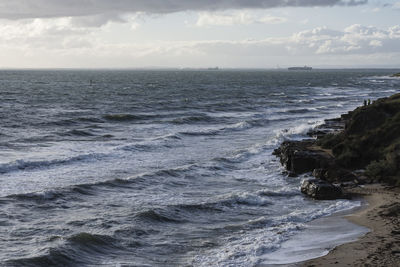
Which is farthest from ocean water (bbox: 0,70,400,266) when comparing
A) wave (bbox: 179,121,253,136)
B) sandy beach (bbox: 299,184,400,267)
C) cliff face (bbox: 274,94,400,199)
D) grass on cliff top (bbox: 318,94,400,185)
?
grass on cliff top (bbox: 318,94,400,185)

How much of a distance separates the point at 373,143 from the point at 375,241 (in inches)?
496

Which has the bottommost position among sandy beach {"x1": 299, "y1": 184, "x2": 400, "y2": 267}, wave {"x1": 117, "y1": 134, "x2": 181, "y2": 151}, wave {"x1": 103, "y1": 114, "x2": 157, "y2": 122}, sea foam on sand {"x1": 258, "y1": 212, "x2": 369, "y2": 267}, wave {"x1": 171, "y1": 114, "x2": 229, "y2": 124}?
sea foam on sand {"x1": 258, "y1": 212, "x2": 369, "y2": 267}

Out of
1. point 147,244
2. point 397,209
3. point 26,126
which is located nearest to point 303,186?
point 397,209

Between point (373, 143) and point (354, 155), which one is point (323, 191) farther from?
point (373, 143)

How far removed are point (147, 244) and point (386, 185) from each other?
1170 cm

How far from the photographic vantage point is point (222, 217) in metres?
19.1

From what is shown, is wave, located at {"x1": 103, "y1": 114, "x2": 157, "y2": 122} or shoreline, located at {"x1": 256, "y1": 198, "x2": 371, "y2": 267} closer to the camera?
shoreline, located at {"x1": 256, "y1": 198, "x2": 371, "y2": 267}

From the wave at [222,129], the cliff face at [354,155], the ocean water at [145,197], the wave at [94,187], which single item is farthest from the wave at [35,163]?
the wave at [222,129]

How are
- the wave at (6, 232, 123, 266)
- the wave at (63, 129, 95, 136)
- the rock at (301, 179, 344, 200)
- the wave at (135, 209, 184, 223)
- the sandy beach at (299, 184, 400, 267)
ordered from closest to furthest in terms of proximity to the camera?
1. the sandy beach at (299, 184, 400, 267)
2. the wave at (6, 232, 123, 266)
3. the wave at (135, 209, 184, 223)
4. the rock at (301, 179, 344, 200)
5. the wave at (63, 129, 95, 136)

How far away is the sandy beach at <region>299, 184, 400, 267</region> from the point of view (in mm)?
13531

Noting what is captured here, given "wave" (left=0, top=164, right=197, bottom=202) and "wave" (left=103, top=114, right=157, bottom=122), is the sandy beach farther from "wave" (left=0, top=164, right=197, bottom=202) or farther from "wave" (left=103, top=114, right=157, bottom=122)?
"wave" (left=103, top=114, right=157, bottom=122)

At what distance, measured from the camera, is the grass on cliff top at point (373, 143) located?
76.2ft

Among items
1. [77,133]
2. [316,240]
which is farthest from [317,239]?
[77,133]

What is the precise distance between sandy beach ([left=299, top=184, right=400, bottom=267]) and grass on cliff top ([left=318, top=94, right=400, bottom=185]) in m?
2.56
